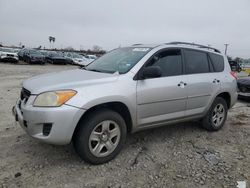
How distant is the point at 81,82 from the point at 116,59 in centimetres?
116

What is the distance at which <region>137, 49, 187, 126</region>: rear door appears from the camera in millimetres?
3518

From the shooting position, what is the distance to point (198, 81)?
4.28 metres

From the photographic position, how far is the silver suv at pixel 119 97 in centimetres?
293

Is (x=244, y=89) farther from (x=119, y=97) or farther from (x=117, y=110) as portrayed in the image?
(x=119, y=97)

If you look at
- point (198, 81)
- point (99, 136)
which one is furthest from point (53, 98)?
point (198, 81)

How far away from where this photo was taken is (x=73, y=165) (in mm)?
3268

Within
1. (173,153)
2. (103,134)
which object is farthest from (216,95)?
(103,134)

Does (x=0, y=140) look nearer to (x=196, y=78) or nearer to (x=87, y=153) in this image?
(x=87, y=153)

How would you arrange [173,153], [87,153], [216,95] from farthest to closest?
[216,95] → [173,153] → [87,153]

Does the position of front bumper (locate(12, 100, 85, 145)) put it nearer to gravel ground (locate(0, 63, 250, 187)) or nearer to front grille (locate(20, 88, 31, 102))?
front grille (locate(20, 88, 31, 102))

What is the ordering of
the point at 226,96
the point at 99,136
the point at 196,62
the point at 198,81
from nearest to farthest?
the point at 99,136 → the point at 198,81 → the point at 196,62 → the point at 226,96

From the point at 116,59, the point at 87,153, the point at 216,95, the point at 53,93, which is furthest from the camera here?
the point at 216,95

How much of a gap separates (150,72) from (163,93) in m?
0.45

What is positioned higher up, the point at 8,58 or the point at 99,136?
the point at 8,58
